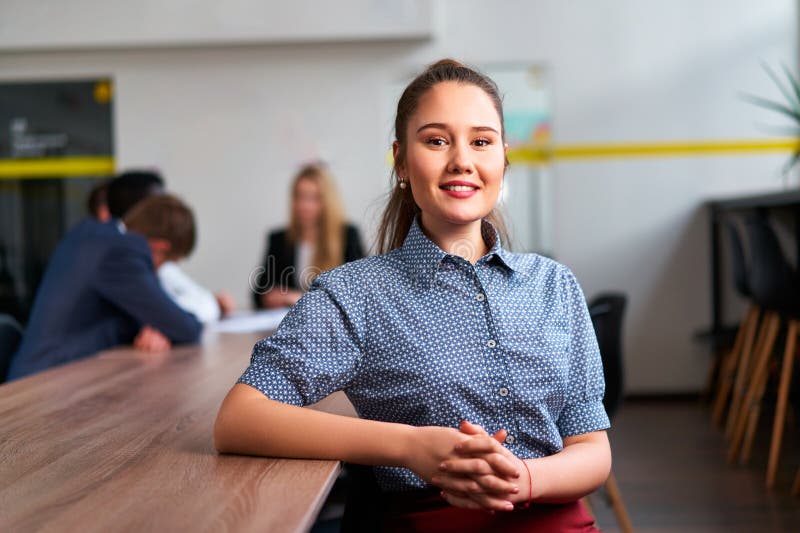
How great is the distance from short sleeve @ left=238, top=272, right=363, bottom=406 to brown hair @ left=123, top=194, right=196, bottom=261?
5.16 ft

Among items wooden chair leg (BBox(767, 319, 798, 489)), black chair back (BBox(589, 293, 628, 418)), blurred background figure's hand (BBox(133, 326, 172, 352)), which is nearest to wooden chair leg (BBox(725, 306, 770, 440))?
wooden chair leg (BBox(767, 319, 798, 489))

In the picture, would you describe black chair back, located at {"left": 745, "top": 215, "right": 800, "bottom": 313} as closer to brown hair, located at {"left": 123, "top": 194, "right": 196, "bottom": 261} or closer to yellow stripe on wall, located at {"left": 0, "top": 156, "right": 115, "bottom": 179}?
brown hair, located at {"left": 123, "top": 194, "right": 196, "bottom": 261}

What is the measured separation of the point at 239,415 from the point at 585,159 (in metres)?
4.44

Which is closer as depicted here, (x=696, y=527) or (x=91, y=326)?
(x=91, y=326)

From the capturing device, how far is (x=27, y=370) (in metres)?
2.31

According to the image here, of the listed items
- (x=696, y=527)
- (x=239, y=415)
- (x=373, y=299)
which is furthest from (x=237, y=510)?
(x=696, y=527)

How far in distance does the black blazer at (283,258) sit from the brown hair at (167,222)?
1.00 meters

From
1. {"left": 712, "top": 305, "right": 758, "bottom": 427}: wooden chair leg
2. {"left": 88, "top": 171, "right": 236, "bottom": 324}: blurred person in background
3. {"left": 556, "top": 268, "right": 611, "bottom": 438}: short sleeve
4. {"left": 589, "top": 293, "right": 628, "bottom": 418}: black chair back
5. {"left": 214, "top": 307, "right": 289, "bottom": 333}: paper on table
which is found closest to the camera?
{"left": 556, "top": 268, "right": 611, "bottom": 438}: short sleeve

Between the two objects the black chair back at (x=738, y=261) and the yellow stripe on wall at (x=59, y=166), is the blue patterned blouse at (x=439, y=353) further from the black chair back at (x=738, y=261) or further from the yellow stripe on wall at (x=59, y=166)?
the yellow stripe on wall at (x=59, y=166)

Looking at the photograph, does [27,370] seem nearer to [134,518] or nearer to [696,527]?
[134,518]

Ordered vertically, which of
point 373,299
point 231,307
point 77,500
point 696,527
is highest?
point 373,299

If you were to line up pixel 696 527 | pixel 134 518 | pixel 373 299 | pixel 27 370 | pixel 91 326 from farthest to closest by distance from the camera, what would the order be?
pixel 696 527
pixel 91 326
pixel 27 370
pixel 373 299
pixel 134 518

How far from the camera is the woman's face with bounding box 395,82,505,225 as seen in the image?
125 centimetres

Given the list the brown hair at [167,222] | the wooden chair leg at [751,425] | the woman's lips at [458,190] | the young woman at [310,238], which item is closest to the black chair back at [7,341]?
the brown hair at [167,222]
